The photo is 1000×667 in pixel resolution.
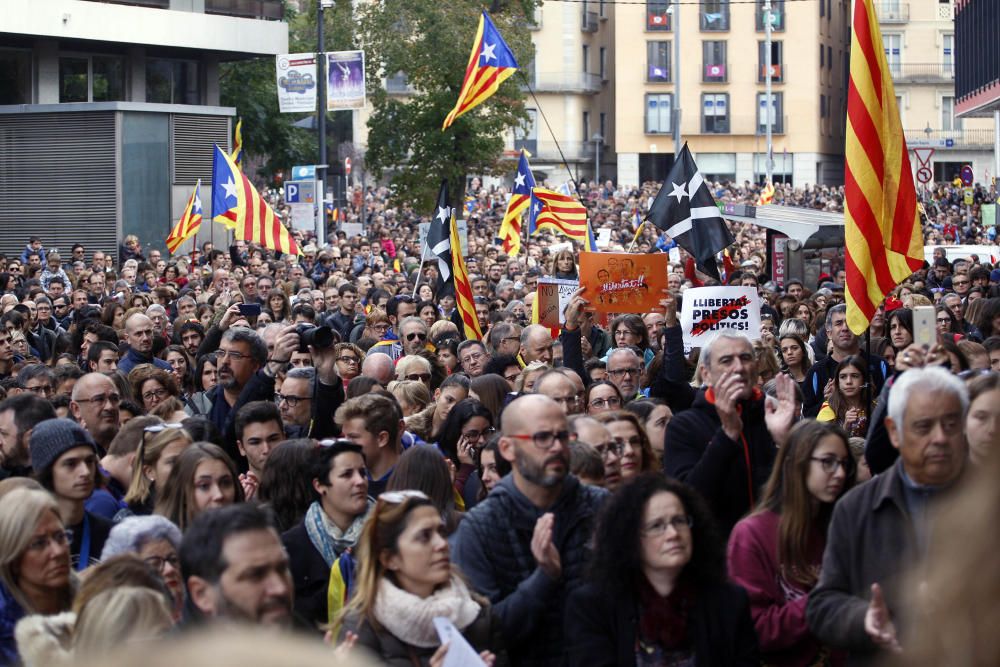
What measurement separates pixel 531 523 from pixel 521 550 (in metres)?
0.10

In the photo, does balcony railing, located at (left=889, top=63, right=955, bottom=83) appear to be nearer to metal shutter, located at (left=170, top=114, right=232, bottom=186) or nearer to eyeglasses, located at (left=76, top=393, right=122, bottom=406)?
metal shutter, located at (left=170, top=114, right=232, bottom=186)

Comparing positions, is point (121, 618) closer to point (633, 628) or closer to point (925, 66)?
point (633, 628)

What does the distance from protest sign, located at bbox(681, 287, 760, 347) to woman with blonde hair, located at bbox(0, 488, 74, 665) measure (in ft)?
22.2

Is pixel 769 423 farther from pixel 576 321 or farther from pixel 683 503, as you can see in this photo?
pixel 576 321

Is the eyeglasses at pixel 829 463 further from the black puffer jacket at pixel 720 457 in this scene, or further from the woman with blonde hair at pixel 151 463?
the woman with blonde hair at pixel 151 463

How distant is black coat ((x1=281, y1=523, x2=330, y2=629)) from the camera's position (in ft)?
18.8

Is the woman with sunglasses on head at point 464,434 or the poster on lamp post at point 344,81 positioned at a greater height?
the poster on lamp post at point 344,81

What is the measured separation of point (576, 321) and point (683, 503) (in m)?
4.60

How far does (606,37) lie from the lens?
83812mm

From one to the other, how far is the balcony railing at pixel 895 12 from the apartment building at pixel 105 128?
60.9 meters

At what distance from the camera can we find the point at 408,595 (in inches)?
193

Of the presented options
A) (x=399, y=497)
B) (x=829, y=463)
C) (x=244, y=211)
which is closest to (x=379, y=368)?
(x=829, y=463)

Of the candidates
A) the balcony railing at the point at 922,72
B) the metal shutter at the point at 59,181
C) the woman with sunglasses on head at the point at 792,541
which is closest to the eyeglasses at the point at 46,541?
the woman with sunglasses on head at the point at 792,541

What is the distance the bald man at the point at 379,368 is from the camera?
9.73 m
